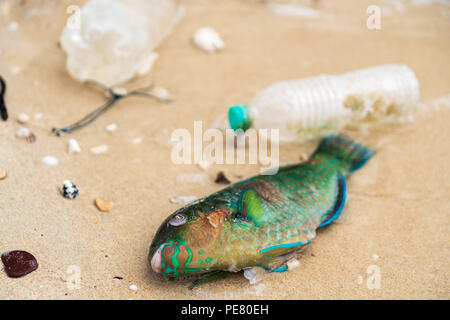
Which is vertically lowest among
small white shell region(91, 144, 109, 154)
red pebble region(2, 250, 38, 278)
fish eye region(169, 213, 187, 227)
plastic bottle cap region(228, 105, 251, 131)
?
red pebble region(2, 250, 38, 278)

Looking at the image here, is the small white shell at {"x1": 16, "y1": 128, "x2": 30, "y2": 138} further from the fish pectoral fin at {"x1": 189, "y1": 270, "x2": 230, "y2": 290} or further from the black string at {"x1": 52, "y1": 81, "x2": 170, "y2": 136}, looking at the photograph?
the fish pectoral fin at {"x1": 189, "y1": 270, "x2": 230, "y2": 290}

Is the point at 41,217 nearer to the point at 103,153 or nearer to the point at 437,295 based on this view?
the point at 103,153

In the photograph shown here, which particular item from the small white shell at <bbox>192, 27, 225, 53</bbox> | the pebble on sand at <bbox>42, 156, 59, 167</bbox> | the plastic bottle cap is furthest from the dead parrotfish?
the small white shell at <bbox>192, 27, 225, 53</bbox>

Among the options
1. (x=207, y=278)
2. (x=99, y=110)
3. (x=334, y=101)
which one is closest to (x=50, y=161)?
(x=99, y=110)

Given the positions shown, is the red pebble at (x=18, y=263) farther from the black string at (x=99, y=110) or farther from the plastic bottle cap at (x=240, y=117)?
the plastic bottle cap at (x=240, y=117)

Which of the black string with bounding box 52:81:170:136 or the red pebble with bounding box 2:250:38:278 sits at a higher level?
the black string with bounding box 52:81:170:136

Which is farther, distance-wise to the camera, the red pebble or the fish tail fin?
the fish tail fin

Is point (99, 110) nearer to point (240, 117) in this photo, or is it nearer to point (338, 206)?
point (240, 117)
